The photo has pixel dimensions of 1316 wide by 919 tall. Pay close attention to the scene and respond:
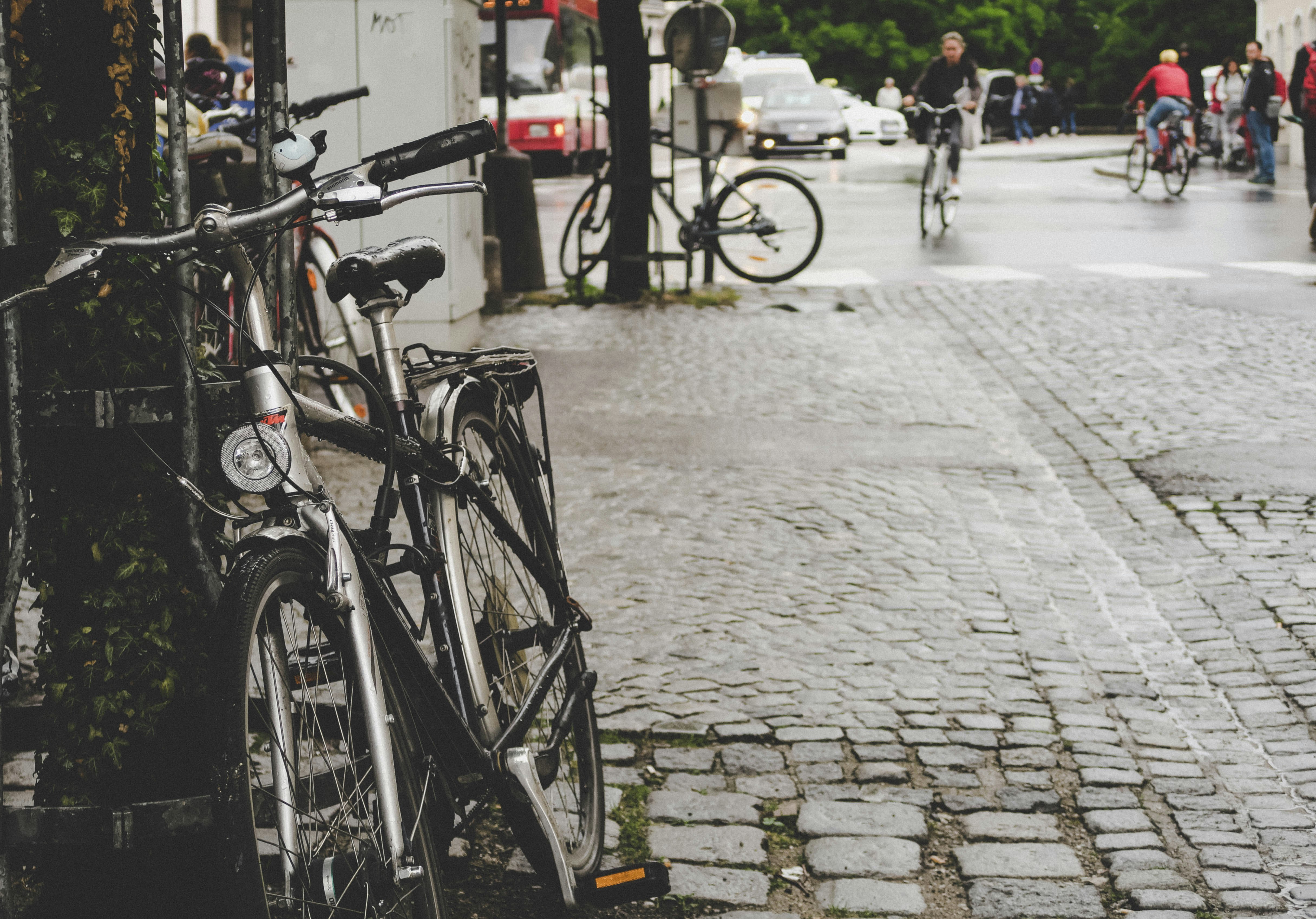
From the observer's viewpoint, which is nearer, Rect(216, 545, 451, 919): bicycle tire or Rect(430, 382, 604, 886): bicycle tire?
Rect(216, 545, 451, 919): bicycle tire

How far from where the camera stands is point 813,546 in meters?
5.88

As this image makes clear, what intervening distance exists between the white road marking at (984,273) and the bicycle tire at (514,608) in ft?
33.2

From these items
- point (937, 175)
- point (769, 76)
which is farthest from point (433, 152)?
point (769, 76)

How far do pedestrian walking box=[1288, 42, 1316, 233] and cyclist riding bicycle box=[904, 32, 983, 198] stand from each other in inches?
123

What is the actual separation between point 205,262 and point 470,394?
0.58 m

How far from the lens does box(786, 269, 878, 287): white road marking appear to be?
43.3 feet

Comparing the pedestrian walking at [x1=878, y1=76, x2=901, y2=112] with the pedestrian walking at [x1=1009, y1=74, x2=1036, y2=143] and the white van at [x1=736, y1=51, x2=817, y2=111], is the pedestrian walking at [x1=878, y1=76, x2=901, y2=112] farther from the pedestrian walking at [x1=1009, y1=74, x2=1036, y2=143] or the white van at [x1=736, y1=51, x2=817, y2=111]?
the pedestrian walking at [x1=1009, y1=74, x2=1036, y2=143]

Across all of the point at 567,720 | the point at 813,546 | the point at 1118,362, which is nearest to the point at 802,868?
the point at 567,720

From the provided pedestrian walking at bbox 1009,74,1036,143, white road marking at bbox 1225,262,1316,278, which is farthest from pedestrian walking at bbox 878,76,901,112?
pedestrian walking at bbox 1009,74,1036,143

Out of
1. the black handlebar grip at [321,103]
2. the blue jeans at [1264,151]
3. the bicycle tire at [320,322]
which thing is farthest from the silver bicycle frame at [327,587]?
the blue jeans at [1264,151]

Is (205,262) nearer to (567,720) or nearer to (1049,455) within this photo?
(567,720)

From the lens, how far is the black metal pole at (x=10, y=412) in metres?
2.47

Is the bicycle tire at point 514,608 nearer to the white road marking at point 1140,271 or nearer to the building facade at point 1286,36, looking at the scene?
the white road marking at point 1140,271

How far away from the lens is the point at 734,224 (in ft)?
42.4
